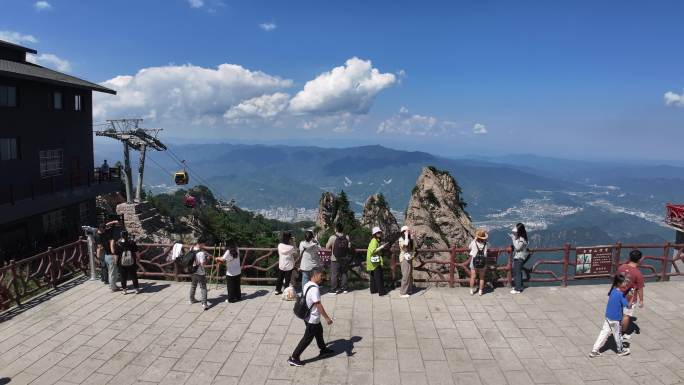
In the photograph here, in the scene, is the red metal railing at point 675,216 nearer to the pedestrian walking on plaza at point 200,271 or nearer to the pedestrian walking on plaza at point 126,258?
the pedestrian walking on plaza at point 200,271

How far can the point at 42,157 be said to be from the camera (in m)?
21.5

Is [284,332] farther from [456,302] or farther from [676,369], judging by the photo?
[676,369]

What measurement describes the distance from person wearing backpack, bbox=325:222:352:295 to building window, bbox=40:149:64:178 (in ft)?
59.0

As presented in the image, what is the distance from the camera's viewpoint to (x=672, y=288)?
12469 mm

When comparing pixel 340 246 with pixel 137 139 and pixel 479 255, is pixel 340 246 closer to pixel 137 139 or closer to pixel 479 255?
pixel 479 255

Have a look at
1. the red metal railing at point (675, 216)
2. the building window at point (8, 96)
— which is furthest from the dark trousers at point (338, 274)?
the red metal railing at point (675, 216)

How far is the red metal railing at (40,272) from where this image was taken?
11.3 m

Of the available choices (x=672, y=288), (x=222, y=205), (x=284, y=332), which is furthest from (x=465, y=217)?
(x=222, y=205)

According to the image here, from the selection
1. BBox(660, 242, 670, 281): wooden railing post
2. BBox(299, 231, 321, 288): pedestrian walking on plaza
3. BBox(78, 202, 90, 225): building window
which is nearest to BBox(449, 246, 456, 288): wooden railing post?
BBox(299, 231, 321, 288): pedestrian walking on plaza

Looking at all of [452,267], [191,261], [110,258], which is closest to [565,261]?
[452,267]

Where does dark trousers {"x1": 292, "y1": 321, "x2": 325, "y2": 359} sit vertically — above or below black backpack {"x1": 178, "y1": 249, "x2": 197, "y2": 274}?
below

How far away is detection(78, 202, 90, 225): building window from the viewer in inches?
974

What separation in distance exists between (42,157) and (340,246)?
18.5 meters

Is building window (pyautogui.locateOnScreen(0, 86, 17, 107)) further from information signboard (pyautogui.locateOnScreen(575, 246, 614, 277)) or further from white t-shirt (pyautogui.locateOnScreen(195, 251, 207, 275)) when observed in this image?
information signboard (pyautogui.locateOnScreen(575, 246, 614, 277))
